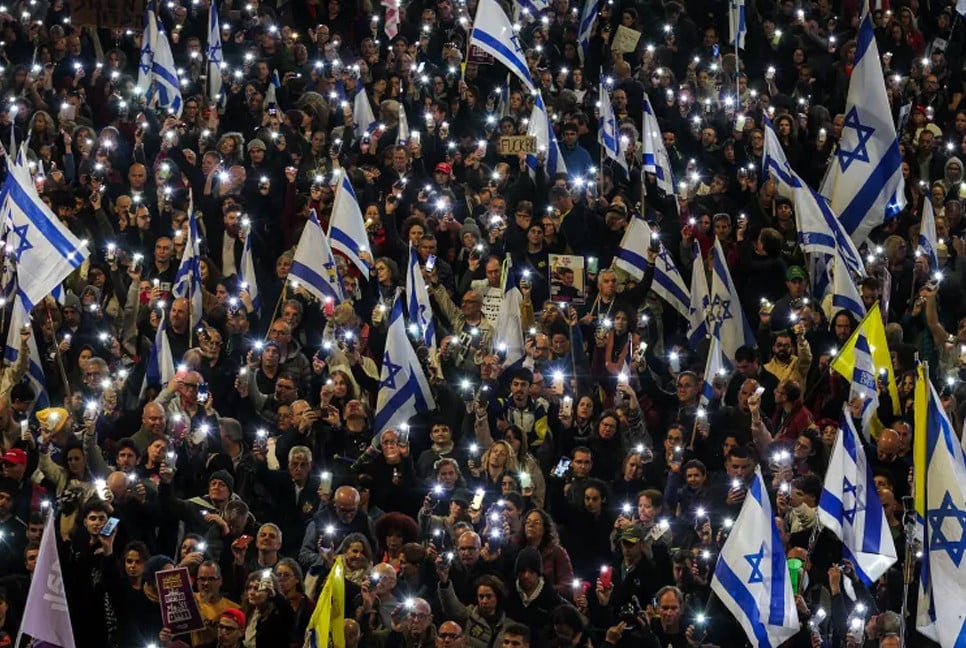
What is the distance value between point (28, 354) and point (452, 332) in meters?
3.14

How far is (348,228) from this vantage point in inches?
584

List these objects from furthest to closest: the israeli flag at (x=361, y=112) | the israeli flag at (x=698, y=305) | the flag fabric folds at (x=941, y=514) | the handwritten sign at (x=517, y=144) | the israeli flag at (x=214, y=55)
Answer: the israeli flag at (x=214, y=55)
the israeli flag at (x=361, y=112)
the handwritten sign at (x=517, y=144)
the israeli flag at (x=698, y=305)
the flag fabric folds at (x=941, y=514)

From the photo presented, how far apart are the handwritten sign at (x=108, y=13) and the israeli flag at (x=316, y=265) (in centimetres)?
495

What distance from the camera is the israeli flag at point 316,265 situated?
14289mm

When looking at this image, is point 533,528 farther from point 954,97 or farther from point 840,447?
point 954,97

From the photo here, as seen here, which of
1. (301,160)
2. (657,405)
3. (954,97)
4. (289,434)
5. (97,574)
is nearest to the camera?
(97,574)

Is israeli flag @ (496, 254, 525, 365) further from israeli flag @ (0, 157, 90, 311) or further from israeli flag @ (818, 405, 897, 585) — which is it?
israeli flag @ (818, 405, 897, 585)

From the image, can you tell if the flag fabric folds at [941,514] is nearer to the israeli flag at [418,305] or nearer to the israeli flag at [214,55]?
the israeli flag at [418,305]

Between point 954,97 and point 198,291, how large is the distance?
801 cm

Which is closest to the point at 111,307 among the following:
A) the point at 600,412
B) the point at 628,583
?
the point at 600,412

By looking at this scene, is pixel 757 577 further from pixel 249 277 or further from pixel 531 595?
pixel 249 277

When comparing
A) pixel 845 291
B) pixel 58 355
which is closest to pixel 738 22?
pixel 845 291

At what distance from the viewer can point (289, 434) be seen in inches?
500

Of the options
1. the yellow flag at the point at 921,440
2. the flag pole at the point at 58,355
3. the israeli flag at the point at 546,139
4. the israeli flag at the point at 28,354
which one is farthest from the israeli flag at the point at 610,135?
the yellow flag at the point at 921,440
